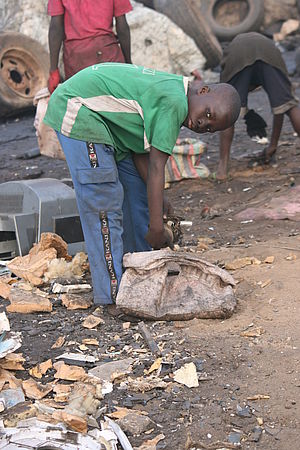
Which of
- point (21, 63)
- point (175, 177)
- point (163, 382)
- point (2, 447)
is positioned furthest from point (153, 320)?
point (21, 63)

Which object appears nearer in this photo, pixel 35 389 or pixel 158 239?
pixel 35 389

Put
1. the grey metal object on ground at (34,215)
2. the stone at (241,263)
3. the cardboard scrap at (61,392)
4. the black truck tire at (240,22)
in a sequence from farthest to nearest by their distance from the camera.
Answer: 1. the black truck tire at (240,22)
2. the grey metal object on ground at (34,215)
3. the stone at (241,263)
4. the cardboard scrap at (61,392)

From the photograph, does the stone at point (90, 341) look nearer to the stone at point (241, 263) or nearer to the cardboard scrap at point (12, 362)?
the cardboard scrap at point (12, 362)

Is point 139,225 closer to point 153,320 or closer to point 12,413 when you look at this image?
point 153,320

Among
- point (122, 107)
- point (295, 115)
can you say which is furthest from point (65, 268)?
point (295, 115)

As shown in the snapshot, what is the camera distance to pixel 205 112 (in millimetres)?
3645

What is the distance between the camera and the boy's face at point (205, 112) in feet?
11.9

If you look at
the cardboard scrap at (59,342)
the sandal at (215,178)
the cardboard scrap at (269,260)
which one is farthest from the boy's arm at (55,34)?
the cardboard scrap at (59,342)

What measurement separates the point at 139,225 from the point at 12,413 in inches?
69.5

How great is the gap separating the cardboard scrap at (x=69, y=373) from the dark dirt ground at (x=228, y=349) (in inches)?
6.6

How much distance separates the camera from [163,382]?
3.23m

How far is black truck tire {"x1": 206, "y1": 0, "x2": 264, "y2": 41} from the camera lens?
13758 millimetres

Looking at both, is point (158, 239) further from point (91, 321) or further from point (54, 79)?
point (54, 79)

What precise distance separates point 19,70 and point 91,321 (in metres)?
7.30
